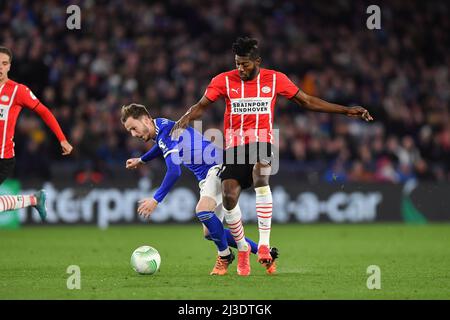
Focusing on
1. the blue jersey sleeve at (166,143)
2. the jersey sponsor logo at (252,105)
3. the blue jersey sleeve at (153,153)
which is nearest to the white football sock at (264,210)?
the jersey sponsor logo at (252,105)

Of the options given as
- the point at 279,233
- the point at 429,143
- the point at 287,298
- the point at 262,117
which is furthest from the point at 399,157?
the point at 287,298

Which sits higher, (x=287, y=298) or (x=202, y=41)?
(x=202, y=41)

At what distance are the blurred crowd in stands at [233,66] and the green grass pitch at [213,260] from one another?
1.76 metres

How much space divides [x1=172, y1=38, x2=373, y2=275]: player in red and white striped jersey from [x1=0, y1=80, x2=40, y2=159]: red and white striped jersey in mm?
1878

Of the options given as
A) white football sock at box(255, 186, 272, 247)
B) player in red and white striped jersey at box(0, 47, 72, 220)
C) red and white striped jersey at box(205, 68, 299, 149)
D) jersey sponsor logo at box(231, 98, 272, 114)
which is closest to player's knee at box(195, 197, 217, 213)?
white football sock at box(255, 186, 272, 247)

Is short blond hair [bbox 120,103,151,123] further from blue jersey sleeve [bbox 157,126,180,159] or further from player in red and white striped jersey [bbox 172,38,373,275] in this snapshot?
player in red and white striped jersey [bbox 172,38,373,275]

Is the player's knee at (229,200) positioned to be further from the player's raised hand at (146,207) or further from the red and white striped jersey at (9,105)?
the red and white striped jersey at (9,105)

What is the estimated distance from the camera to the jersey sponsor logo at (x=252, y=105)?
360 inches

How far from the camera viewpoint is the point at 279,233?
661 inches

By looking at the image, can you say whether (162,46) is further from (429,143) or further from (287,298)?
(287,298)

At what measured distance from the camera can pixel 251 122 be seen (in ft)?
30.2

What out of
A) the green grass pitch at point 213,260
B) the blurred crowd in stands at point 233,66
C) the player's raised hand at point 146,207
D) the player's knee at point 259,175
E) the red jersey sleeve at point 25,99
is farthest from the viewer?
the blurred crowd in stands at point 233,66

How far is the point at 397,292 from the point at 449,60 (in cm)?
1681

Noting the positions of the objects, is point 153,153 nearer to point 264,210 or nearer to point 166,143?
point 166,143
